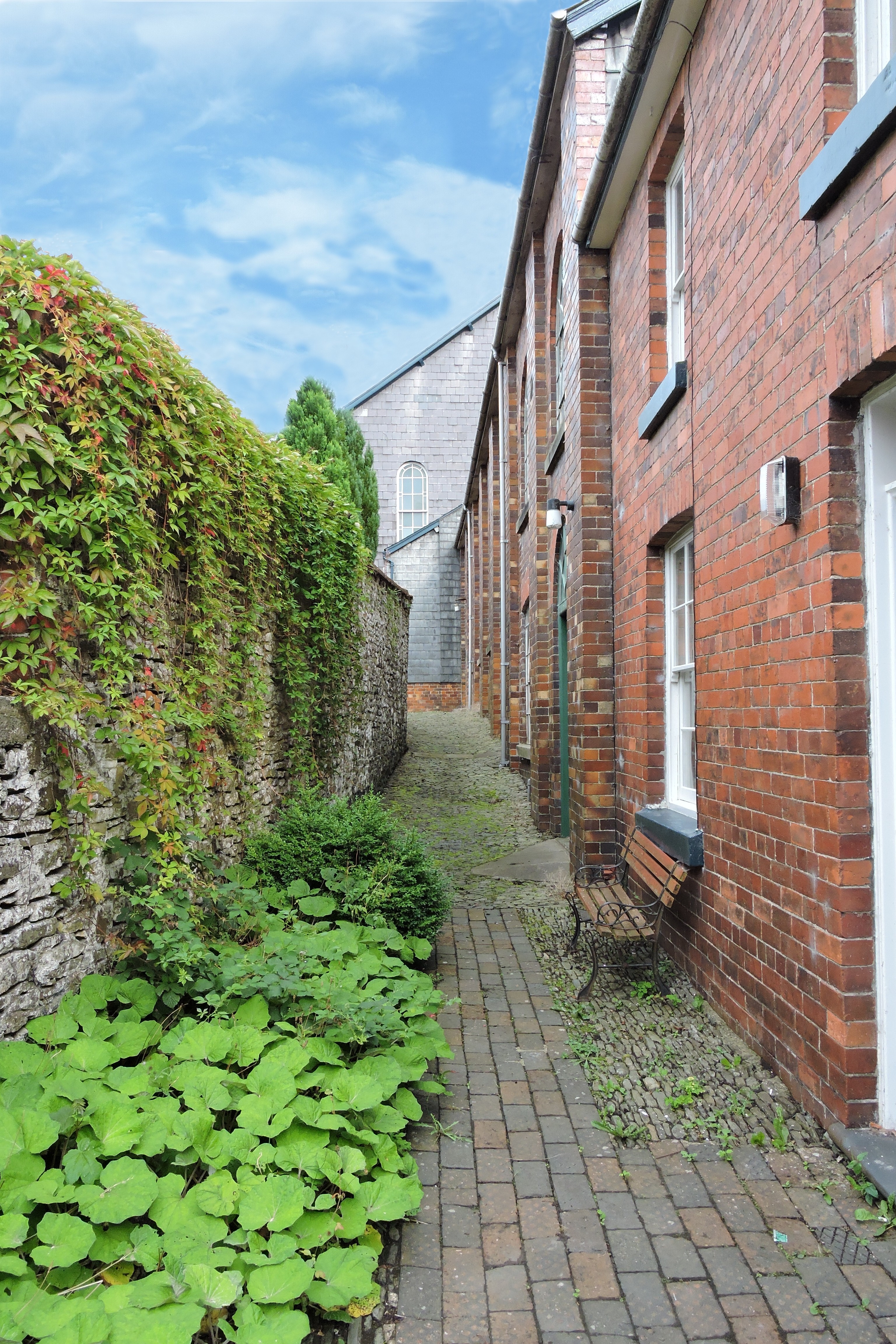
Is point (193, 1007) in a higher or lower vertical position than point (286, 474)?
lower

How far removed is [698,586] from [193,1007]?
322cm

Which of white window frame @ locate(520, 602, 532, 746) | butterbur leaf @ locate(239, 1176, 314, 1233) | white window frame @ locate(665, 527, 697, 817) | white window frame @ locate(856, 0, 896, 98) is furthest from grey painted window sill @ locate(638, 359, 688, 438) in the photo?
white window frame @ locate(520, 602, 532, 746)

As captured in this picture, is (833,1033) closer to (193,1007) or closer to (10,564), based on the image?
(193,1007)

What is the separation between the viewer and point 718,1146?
10.1 feet

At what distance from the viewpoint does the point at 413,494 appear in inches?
1179

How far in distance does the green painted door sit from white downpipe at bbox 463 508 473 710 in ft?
42.6

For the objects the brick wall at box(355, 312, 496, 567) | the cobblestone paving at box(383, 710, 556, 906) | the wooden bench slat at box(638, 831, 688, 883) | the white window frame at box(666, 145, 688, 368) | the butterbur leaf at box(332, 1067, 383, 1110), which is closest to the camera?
the butterbur leaf at box(332, 1067, 383, 1110)

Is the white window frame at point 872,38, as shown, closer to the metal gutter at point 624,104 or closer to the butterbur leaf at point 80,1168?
the metal gutter at point 624,104

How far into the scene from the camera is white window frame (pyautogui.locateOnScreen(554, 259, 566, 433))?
8344mm

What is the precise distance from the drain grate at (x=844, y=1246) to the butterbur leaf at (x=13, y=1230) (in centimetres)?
220

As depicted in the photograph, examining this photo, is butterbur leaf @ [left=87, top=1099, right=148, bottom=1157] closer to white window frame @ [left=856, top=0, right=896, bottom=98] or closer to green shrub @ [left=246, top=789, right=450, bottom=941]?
green shrub @ [left=246, top=789, right=450, bottom=941]

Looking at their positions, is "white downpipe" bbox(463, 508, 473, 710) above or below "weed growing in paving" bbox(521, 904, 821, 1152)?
above

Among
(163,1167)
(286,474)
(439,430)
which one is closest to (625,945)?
(163,1167)

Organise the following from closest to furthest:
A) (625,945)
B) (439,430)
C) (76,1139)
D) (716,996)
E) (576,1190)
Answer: (76,1139) < (576,1190) < (716,996) < (625,945) < (439,430)
